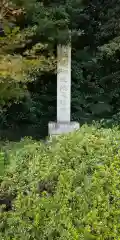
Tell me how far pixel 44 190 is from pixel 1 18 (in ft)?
15.5

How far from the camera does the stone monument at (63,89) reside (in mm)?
9742

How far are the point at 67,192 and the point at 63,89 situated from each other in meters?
7.13

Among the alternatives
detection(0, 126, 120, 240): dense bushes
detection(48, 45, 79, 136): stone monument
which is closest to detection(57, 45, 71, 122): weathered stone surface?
detection(48, 45, 79, 136): stone monument

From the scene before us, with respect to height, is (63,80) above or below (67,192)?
above

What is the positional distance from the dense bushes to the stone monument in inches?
246

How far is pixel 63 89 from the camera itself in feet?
32.7

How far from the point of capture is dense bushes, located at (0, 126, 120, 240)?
2.80m

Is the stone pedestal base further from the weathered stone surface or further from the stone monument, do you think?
the weathered stone surface

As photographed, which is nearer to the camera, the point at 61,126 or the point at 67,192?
the point at 67,192

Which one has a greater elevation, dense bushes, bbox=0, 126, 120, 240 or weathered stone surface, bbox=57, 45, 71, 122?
weathered stone surface, bbox=57, 45, 71, 122

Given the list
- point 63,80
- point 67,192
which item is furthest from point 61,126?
point 67,192

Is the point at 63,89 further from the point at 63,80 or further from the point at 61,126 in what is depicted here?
the point at 61,126

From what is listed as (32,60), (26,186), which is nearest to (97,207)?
(26,186)

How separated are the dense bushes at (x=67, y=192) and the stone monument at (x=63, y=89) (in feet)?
20.5
